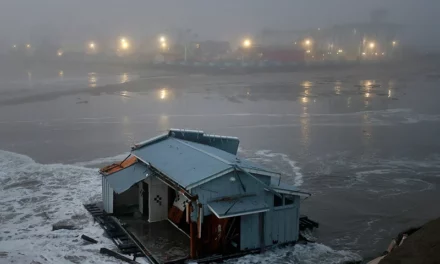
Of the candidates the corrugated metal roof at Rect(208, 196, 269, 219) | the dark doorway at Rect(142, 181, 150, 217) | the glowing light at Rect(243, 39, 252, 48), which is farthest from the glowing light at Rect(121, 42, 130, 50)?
the corrugated metal roof at Rect(208, 196, 269, 219)

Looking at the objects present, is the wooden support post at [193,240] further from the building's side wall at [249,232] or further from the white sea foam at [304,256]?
the building's side wall at [249,232]

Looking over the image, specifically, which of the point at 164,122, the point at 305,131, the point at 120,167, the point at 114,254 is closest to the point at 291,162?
the point at 305,131

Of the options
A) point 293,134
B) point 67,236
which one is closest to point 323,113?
point 293,134

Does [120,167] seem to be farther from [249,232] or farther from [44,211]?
[249,232]

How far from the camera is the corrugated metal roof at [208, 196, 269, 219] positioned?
1012cm

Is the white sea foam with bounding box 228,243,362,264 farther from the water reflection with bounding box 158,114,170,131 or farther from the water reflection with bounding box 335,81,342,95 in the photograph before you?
the water reflection with bounding box 335,81,342,95

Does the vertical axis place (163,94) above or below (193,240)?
above

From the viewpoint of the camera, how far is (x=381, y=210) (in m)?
14.9

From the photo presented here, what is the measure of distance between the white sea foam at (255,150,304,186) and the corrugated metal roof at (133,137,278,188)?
5569mm

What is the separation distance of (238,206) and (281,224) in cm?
151

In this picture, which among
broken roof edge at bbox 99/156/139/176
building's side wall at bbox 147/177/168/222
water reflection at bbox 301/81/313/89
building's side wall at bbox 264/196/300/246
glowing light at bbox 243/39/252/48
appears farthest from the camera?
glowing light at bbox 243/39/252/48

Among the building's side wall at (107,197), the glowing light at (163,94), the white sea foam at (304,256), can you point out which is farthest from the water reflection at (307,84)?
the white sea foam at (304,256)

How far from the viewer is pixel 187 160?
1180 cm

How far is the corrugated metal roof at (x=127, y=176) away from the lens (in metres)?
12.2
